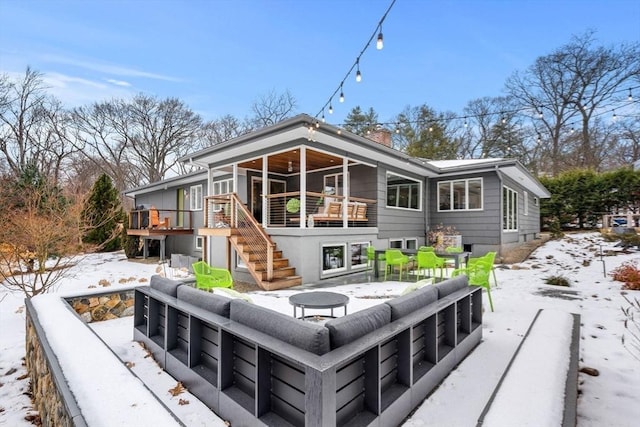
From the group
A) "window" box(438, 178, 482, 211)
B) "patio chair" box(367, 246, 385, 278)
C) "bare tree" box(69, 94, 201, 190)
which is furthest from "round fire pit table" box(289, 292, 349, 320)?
"bare tree" box(69, 94, 201, 190)

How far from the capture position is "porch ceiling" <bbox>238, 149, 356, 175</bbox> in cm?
923

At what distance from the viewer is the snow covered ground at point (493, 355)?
2.56 metres

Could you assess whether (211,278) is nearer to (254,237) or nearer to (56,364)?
(56,364)

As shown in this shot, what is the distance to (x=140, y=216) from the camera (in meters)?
13.7

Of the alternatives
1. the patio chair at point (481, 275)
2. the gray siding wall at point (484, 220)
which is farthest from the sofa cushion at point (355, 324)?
the gray siding wall at point (484, 220)

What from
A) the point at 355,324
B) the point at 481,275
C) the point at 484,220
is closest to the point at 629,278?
the point at 481,275

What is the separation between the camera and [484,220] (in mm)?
11164

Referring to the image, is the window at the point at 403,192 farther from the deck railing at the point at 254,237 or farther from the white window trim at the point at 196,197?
the white window trim at the point at 196,197

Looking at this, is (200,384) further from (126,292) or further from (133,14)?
(133,14)

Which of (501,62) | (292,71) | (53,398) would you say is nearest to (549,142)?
(501,62)

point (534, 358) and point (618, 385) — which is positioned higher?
point (534, 358)

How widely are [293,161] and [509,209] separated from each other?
28.5 ft

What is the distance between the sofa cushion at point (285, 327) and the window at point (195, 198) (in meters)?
12.1

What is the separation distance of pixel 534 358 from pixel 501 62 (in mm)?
21483
